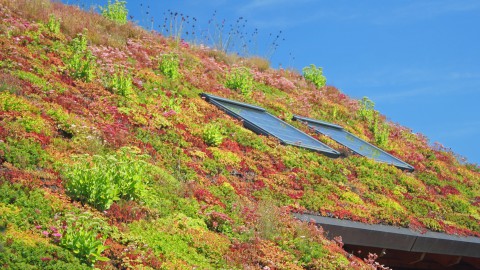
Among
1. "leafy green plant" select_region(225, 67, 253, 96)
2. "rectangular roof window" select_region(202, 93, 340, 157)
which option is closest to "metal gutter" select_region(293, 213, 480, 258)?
"rectangular roof window" select_region(202, 93, 340, 157)

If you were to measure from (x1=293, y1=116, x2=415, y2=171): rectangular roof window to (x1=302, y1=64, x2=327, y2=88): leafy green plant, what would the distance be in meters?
6.33

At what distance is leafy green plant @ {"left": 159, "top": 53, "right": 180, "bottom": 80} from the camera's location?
21.2 m

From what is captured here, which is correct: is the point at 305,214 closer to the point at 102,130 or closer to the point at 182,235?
the point at 182,235

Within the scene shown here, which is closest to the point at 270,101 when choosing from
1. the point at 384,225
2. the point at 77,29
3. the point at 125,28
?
the point at 125,28

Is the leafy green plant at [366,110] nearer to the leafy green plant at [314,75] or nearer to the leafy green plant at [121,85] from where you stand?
the leafy green plant at [314,75]

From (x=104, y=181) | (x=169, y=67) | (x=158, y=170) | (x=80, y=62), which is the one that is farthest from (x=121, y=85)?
(x=104, y=181)

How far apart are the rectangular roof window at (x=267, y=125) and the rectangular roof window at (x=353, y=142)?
171 cm

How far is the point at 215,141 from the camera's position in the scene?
16.6 m

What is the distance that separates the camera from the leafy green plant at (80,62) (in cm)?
1714

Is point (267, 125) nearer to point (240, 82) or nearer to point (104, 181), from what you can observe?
point (240, 82)

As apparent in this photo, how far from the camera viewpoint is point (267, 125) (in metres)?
20.2

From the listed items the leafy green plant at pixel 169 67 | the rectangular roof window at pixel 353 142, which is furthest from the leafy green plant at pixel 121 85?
the rectangular roof window at pixel 353 142

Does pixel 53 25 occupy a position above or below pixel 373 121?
below

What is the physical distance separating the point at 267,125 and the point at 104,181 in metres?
10.2
